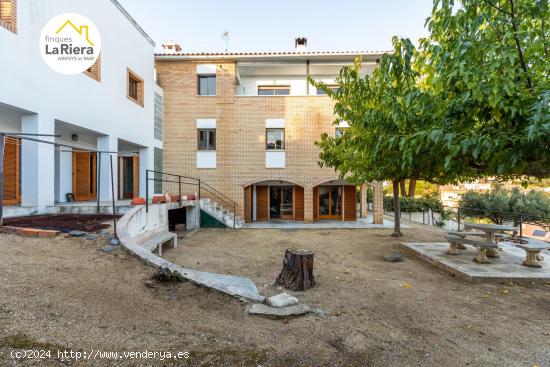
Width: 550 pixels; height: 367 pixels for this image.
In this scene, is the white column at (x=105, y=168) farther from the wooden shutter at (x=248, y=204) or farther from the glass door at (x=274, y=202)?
the glass door at (x=274, y=202)

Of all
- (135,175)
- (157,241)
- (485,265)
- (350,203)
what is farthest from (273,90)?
(485,265)

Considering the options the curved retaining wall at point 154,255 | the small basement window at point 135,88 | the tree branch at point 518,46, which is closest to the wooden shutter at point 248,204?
the curved retaining wall at point 154,255

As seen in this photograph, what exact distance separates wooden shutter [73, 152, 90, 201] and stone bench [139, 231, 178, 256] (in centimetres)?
450

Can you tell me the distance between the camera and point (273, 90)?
1516cm

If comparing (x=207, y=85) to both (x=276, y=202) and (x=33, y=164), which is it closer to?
(x=276, y=202)

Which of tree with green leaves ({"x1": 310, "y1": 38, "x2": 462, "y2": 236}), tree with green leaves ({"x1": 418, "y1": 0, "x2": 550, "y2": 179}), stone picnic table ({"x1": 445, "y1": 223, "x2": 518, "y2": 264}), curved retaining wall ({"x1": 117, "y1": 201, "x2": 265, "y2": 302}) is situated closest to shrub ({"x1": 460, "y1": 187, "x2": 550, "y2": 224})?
stone picnic table ({"x1": 445, "y1": 223, "x2": 518, "y2": 264})

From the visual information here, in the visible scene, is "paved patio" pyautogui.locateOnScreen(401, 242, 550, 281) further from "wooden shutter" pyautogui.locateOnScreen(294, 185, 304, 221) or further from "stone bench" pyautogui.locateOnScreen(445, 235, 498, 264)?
"wooden shutter" pyautogui.locateOnScreen(294, 185, 304, 221)

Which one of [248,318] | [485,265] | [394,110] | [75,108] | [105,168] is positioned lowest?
[485,265]

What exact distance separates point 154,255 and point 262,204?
10.8 meters

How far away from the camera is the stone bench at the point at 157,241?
6.75 meters

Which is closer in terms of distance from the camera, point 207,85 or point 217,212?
point 217,212

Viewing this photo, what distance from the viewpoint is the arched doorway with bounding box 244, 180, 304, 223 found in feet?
49.9

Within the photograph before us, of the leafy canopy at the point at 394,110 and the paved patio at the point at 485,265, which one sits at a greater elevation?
the leafy canopy at the point at 394,110

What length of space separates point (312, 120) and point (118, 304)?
40.7 ft
